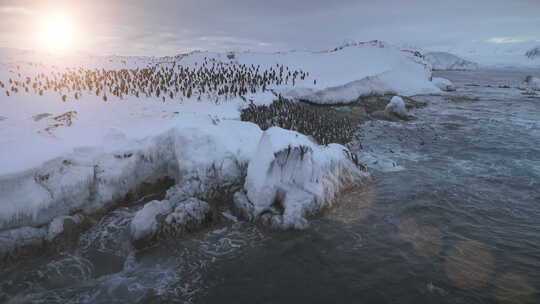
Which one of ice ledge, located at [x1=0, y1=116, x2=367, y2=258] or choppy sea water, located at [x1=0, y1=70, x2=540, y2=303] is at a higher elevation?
ice ledge, located at [x1=0, y1=116, x2=367, y2=258]

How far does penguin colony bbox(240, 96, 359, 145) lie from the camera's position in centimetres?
1734

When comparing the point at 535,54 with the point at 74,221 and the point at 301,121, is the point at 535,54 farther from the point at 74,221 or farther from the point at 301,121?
the point at 74,221

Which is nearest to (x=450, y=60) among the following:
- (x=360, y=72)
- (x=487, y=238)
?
(x=360, y=72)

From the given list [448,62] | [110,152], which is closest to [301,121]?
[110,152]

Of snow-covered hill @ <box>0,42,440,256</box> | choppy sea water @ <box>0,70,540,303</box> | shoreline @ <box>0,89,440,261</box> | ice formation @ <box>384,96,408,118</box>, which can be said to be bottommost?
choppy sea water @ <box>0,70,540,303</box>

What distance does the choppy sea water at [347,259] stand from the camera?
260 inches

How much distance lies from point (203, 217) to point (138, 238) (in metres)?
1.81

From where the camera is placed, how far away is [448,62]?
15912cm

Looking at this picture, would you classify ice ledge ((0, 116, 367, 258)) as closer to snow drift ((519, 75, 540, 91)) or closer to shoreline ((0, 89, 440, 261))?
shoreline ((0, 89, 440, 261))

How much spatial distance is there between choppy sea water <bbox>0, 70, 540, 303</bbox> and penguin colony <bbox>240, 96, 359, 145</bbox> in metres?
6.21

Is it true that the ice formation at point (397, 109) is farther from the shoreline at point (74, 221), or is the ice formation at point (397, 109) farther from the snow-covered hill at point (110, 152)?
the shoreline at point (74, 221)

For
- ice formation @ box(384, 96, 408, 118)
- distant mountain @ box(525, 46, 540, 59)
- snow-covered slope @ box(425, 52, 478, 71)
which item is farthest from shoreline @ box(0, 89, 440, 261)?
distant mountain @ box(525, 46, 540, 59)

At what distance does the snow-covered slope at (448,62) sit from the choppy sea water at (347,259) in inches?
6313

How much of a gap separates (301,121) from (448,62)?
171966mm
